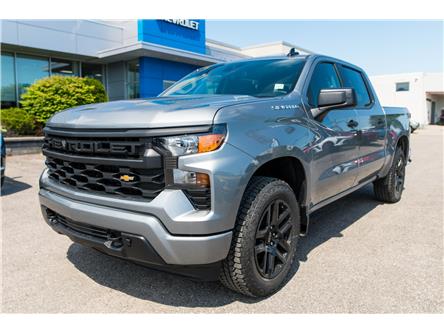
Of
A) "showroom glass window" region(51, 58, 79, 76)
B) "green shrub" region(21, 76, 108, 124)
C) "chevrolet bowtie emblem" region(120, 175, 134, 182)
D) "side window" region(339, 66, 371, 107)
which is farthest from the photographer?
"showroom glass window" region(51, 58, 79, 76)

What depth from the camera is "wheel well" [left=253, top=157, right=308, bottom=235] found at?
10.3 feet

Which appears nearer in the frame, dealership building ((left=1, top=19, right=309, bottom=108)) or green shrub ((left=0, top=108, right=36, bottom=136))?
green shrub ((left=0, top=108, right=36, bottom=136))

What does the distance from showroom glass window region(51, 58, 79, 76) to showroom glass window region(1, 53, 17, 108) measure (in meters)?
1.61

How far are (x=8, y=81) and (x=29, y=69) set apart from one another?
1.02 meters

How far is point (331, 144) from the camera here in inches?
140

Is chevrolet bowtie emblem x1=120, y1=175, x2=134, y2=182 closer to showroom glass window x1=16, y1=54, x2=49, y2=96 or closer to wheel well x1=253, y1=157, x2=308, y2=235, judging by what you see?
wheel well x1=253, y1=157, x2=308, y2=235

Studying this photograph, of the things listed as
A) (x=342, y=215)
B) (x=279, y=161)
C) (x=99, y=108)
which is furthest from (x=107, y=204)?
(x=342, y=215)

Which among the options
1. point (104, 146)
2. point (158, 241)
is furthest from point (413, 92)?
point (158, 241)

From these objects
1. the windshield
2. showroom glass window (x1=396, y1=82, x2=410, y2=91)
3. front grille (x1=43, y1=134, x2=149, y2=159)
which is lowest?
front grille (x1=43, y1=134, x2=149, y2=159)

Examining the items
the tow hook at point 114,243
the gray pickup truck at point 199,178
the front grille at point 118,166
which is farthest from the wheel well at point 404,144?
the tow hook at point 114,243

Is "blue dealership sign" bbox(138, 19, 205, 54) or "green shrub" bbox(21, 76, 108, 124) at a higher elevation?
"blue dealership sign" bbox(138, 19, 205, 54)

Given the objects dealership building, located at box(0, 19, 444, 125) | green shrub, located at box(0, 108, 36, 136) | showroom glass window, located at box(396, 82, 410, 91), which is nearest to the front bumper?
green shrub, located at box(0, 108, 36, 136)

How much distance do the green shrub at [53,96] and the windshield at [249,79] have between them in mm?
8730
